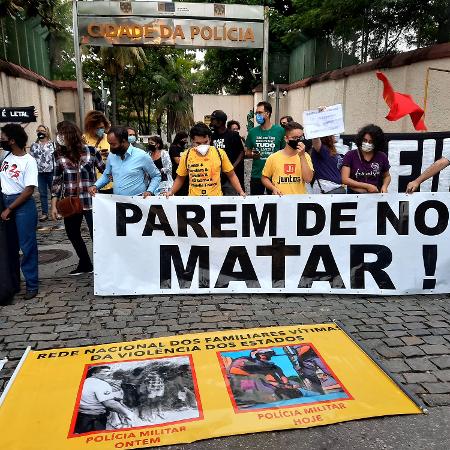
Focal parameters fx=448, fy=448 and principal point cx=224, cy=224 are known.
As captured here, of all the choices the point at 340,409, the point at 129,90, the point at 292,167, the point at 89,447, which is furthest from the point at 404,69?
the point at 129,90

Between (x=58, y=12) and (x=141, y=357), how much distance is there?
43.3ft

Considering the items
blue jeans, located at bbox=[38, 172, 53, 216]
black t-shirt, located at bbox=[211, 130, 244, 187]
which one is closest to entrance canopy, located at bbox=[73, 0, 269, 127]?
blue jeans, located at bbox=[38, 172, 53, 216]

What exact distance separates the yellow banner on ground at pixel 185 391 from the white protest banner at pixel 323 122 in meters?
2.15

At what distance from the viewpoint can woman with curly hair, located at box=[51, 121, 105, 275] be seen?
4.84 meters

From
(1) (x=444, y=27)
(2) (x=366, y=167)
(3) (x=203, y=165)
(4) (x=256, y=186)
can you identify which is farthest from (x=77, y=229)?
(1) (x=444, y=27)

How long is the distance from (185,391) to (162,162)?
15.4 feet

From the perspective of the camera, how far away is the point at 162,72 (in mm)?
33125

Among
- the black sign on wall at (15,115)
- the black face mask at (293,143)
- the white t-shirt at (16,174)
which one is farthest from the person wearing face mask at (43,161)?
the black face mask at (293,143)

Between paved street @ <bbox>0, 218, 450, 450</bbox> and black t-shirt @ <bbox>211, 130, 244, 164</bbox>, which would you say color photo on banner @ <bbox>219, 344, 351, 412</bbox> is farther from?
black t-shirt @ <bbox>211, 130, 244, 164</bbox>

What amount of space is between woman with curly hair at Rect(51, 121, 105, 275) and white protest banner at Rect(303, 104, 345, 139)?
7.97 ft

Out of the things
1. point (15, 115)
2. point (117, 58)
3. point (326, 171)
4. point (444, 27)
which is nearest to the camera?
point (326, 171)

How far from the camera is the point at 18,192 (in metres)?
4.32

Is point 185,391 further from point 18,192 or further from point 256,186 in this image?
point 256,186

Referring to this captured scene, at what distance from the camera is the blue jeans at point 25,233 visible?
4379 mm
